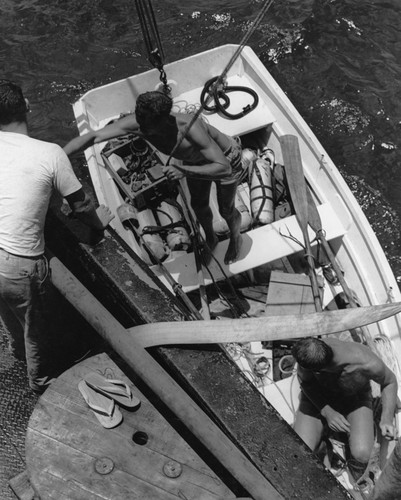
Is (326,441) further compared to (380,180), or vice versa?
(380,180)

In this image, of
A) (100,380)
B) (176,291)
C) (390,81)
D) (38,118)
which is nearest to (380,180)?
(390,81)

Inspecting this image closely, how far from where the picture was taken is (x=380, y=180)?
9.73 m

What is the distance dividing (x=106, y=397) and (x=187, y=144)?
2.57 meters

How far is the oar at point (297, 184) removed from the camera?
6.80m

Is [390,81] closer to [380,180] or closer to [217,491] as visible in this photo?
[380,180]

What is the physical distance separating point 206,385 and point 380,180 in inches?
255

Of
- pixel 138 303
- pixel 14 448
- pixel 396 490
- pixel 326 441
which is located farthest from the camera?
pixel 326 441

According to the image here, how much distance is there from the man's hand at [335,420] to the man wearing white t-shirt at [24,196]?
2.88 m

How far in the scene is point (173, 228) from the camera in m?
7.42

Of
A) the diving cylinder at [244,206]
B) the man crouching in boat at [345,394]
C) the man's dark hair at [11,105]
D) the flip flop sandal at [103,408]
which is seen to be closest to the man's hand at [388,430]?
the man crouching in boat at [345,394]

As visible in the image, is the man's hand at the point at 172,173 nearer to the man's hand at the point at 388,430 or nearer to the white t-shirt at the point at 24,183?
the white t-shirt at the point at 24,183

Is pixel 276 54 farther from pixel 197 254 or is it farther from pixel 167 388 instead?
pixel 167 388

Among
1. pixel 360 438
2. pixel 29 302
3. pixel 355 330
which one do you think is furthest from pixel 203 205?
pixel 360 438

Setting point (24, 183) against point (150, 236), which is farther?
point (150, 236)
